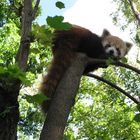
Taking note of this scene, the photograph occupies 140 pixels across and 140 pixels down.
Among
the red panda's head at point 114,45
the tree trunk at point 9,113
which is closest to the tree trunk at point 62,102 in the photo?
the tree trunk at point 9,113

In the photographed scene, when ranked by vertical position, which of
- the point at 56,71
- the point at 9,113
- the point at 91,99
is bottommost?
the point at 9,113

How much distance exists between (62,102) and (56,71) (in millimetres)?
566

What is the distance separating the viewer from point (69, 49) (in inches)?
175

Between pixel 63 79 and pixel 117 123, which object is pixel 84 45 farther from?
pixel 117 123

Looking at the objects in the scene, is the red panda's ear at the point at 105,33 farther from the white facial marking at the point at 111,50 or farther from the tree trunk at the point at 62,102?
the tree trunk at the point at 62,102

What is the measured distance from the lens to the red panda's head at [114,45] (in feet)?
20.1

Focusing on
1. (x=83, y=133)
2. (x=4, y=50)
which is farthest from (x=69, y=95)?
(x=83, y=133)

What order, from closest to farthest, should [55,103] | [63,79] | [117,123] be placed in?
[55,103], [63,79], [117,123]

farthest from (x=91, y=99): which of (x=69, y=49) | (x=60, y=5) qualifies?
(x=60, y=5)

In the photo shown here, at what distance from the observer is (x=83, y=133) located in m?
15.9

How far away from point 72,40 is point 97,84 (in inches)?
480

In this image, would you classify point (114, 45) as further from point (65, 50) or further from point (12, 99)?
point (12, 99)

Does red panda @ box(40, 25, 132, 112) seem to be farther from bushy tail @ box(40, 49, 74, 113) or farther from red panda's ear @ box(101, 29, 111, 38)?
red panda's ear @ box(101, 29, 111, 38)

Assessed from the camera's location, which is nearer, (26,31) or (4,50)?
(26,31)
